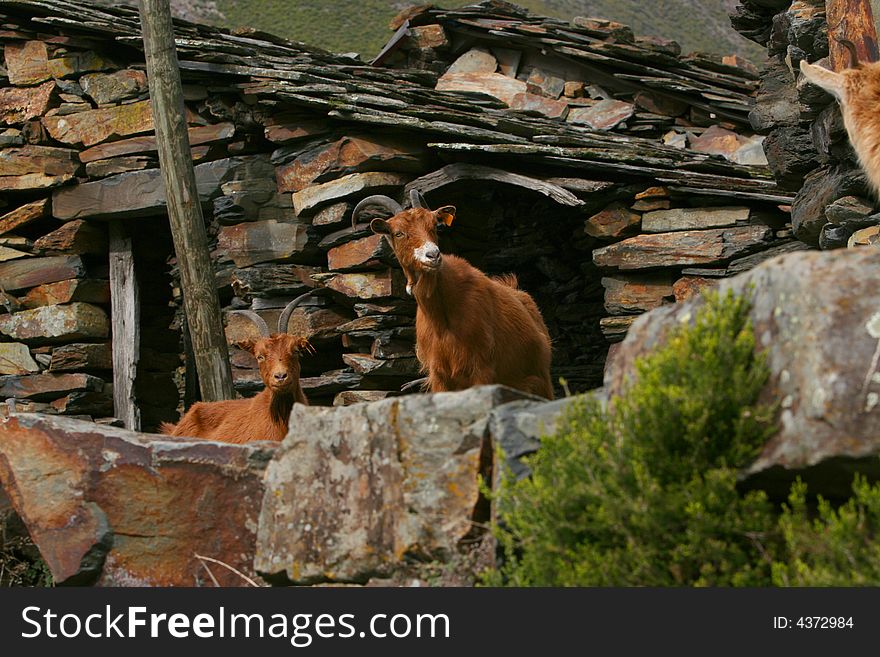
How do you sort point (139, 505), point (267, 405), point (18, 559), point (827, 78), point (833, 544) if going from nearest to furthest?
1. point (833, 544)
2. point (139, 505)
3. point (827, 78)
4. point (18, 559)
5. point (267, 405)

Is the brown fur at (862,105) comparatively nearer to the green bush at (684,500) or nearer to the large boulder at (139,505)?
the green bush at (684,500)

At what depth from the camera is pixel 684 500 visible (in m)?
4.30

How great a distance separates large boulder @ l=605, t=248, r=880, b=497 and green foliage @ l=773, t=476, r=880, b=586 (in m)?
0.13

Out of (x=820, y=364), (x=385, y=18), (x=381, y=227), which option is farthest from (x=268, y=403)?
(x=385, y=18)

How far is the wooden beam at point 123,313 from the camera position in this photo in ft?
41.7

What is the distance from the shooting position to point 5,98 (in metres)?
12.9

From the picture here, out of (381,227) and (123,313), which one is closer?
(381,227)

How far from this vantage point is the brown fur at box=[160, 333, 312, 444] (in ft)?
29.8

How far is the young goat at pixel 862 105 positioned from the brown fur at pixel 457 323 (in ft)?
9.46

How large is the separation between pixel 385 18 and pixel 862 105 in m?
34.6

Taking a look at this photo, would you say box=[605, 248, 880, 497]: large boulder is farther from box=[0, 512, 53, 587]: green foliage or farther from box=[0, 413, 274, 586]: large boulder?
box=[0, 512, 53, 587]: green foliage

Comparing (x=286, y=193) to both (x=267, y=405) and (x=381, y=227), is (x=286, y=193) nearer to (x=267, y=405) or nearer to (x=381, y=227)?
(x=267, y=405)

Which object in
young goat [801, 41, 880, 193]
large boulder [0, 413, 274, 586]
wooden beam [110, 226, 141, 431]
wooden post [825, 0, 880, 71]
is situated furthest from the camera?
wooden beam [110, 226, 141, 431]

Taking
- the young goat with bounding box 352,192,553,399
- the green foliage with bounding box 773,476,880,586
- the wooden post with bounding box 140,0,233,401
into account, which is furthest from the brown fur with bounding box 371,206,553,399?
the green foliage with bounding box 773,476,880,586
